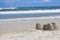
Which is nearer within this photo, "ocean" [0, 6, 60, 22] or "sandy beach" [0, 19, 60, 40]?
"sandy beach" [0, 19, 60, 40]

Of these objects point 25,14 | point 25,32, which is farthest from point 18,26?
point 25,14

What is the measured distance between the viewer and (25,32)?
419cm

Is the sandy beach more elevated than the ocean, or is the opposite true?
the ocean

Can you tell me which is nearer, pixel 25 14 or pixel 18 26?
pixel 18 26

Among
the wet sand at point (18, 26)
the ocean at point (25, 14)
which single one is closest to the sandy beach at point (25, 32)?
the wet sand at point (18, 26)

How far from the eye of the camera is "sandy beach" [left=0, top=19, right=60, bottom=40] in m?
3.72

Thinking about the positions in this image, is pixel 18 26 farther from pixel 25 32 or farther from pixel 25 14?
pixel 25 14

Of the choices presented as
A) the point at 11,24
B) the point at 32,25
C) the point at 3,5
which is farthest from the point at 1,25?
the point at 3,5

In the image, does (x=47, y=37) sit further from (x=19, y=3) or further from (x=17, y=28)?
(x=19, y=3)

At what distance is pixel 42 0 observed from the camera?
7.47 metres

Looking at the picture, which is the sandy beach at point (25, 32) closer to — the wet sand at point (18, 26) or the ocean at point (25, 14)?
the wet sand at point (18, 26)

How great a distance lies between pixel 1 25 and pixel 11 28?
0.28m

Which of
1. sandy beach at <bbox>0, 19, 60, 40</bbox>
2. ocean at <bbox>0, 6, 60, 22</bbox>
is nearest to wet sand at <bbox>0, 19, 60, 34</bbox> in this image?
sandy beach at <bbox>0, 19, 60, 40</bbox>

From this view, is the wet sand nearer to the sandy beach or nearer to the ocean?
the sandy beach
